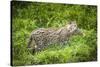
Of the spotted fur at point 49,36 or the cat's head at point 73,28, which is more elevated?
the cat's head at point 73,28

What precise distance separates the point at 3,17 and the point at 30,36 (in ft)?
1.33

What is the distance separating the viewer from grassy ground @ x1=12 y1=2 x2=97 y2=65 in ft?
8.62

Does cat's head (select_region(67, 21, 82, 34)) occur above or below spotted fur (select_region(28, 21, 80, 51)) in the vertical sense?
above

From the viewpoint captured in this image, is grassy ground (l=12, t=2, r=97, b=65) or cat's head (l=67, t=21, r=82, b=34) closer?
grassy ground (l=12, t=2, r=97, b=65)

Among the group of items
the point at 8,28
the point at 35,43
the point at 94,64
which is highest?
the point at 8,28

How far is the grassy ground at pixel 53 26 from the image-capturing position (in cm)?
263

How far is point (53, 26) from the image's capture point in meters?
2.79

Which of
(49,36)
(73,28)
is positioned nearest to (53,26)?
(49,36)

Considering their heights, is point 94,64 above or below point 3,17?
below

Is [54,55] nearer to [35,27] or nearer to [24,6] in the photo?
[35,27]

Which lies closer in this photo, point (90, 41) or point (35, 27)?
point (35, 27)

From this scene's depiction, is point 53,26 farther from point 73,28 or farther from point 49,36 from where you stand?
point 73,28

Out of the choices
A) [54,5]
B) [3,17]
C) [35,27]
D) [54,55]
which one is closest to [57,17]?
[54,5]

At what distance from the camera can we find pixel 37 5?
2.72 m
